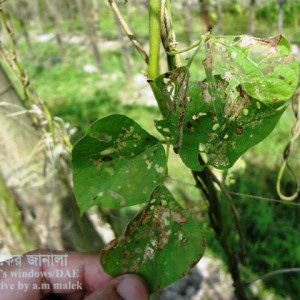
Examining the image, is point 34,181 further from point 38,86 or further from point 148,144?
point 38,86

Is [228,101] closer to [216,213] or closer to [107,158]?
[107,158]

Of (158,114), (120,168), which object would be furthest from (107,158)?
(158,114)

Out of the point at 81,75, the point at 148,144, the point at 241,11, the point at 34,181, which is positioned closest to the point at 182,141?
the point at 148,144

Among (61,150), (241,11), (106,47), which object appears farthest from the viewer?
(106,47)

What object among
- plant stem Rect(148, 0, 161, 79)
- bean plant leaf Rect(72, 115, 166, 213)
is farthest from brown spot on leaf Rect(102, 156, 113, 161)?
plant stem Rect(148, 0, 161, 79)

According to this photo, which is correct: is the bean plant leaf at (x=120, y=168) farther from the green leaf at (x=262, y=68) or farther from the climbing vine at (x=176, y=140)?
the green leaf at (x=262, y=68)

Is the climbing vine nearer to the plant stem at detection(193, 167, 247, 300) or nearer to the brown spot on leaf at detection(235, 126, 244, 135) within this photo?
the brown spot on leaf at detection(235, 126, 244, 135)

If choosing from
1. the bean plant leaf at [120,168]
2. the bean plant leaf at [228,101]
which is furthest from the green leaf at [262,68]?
the bean plant leaf at [120,168]
